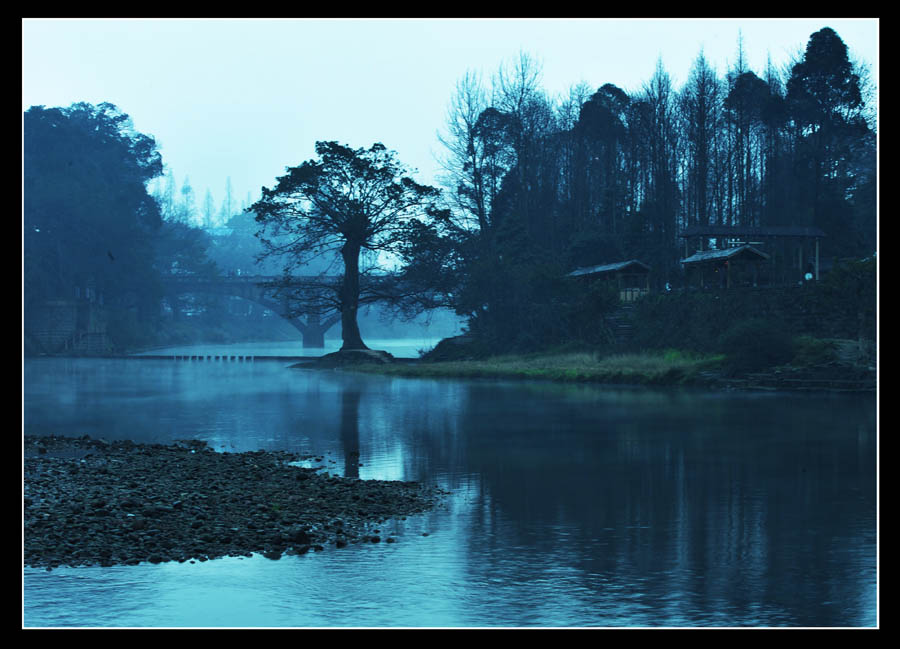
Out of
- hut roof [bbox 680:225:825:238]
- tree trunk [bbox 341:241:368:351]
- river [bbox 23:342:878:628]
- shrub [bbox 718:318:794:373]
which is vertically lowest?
river [bbox 23:342:878:628]

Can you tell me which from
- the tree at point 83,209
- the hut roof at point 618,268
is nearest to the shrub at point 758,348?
the hut roof at point 618,268

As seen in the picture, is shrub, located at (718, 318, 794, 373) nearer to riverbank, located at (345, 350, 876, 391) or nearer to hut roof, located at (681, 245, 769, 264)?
riverbank, located at (345, 350, 876, 391)

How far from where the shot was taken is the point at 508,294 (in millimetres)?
65625

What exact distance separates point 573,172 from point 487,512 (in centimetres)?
7454

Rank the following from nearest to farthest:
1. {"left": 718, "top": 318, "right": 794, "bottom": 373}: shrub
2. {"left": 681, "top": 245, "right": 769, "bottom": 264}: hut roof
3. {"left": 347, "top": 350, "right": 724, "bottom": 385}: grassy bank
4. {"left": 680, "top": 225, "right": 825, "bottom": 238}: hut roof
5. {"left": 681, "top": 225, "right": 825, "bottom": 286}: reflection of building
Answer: {"left": 718, "top": 318, "right": 794, "bottom": 373}: shrub < {"left": 347, "top": 350, "right": 724, "bottom": 385}: grassy bank < {"left": 681, "top": 245, "right": 769, "bottom": 264}: hut roof < {"left": 681, "top": 225, "right": 825, "bottom": 286}: reflection of building < {"left": 680, "top": 225, "right": 825, "bottom": 238}: hut roof

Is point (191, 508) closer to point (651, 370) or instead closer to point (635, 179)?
point (651, 370)

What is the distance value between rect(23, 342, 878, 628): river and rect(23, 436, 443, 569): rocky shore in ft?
2.08

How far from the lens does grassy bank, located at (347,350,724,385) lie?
48.2 m

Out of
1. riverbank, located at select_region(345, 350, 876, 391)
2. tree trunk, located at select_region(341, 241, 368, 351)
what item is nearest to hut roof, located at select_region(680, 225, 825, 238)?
riverbank, located at select_region(345, 350, 876, 391)

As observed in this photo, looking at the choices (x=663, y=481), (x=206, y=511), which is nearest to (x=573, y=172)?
(x=663, y=481)

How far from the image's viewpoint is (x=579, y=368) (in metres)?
53.1

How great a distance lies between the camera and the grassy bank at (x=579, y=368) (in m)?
48.2

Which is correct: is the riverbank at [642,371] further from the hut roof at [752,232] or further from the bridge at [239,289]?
the bridge at [239,289]
